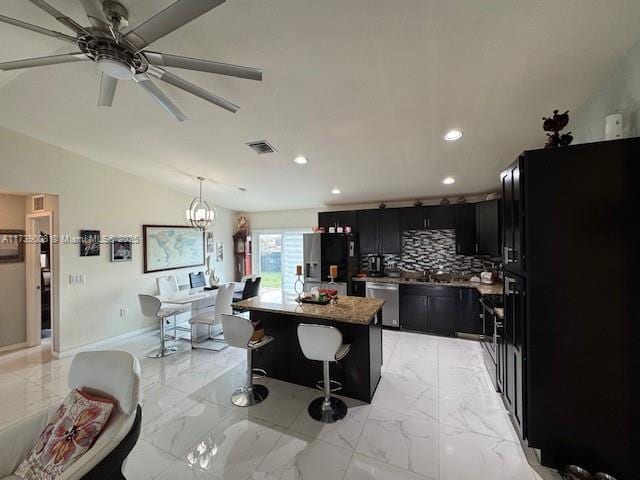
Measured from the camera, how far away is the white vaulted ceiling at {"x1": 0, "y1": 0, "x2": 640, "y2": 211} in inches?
59.6

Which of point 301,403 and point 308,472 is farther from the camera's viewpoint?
point 301,403

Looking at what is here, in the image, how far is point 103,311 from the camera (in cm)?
420

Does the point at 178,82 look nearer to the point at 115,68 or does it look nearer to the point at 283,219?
the point at 115,68

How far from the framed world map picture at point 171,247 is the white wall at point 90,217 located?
0.46 ft

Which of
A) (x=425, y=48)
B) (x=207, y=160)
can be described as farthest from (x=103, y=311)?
(x=425, y=48)

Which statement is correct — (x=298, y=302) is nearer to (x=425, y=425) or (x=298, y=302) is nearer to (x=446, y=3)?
(x=425, y=425)

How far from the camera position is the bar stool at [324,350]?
2164 millimetres

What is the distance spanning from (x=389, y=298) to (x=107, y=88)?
4.40 meters

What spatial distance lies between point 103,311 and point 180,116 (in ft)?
12.6

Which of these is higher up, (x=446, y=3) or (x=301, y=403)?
(x=446, y=3)

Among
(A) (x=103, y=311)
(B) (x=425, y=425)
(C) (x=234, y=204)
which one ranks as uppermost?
(C) (x=234, y=204)

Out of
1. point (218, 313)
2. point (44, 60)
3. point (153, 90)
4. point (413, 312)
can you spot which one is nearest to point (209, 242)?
point (218, 313)

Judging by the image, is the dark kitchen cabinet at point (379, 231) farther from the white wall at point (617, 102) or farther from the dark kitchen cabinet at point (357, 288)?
the white wall at point (617, 102)

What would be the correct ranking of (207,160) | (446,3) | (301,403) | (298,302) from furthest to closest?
(207,160) → (298,302) → (301,403) → (446,3)
